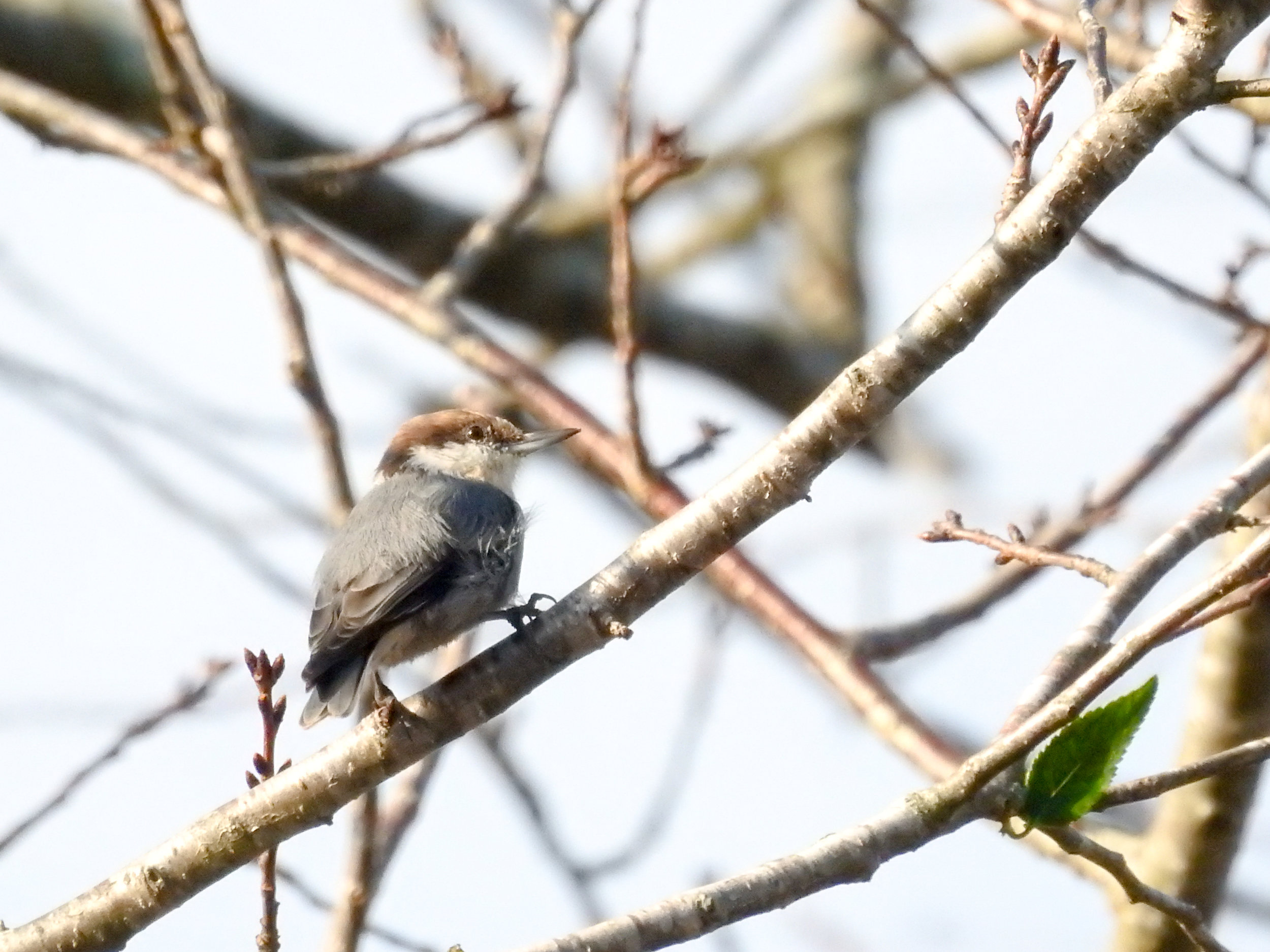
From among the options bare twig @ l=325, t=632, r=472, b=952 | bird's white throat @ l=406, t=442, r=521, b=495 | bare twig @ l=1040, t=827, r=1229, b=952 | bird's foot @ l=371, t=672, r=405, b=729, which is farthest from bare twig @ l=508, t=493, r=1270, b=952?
bird's white throat @ l=406, t=442, r=521, b=495

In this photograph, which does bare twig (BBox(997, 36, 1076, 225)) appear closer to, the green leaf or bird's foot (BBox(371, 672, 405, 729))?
the green leaf

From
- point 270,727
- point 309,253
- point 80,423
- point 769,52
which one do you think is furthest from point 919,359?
point 769,52

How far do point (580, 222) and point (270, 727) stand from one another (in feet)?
15.9

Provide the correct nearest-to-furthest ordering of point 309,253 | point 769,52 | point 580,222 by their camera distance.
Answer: point 309,253 < point 769,52 < point 580,222

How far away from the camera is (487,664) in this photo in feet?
8.19

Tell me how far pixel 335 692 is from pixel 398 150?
1.66 m

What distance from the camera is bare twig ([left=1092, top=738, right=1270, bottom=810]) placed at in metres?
2.14

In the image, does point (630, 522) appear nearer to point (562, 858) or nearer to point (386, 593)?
point (562, 858)

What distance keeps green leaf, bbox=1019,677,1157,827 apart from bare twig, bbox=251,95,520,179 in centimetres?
248

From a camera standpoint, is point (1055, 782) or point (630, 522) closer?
point (1055, 782)

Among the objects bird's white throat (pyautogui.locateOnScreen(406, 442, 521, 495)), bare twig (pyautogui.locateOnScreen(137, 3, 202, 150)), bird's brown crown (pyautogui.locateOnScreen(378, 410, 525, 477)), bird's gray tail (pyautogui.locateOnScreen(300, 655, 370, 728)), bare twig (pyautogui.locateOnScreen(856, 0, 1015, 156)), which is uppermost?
bare twig (pyautogui.locateOnScreen(137, 3, 202, 150))

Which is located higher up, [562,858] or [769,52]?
[769,52]

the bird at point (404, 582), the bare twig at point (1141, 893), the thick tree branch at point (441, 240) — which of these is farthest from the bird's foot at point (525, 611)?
the thick tree branch at point (441, 240)

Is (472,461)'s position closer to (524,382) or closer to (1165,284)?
(524,382)
